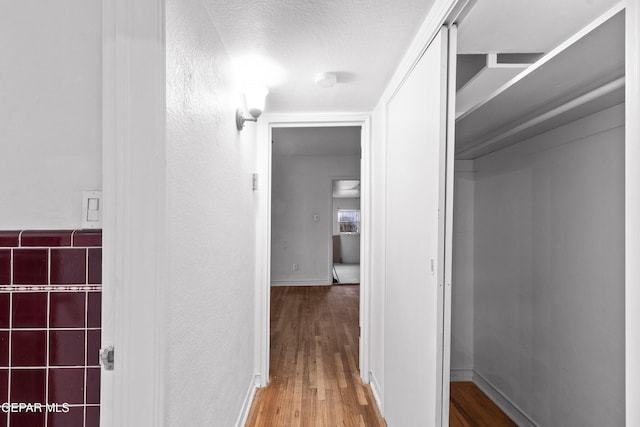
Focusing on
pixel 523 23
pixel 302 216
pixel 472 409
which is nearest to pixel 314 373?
pixel 472 409

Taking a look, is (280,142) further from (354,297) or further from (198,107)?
(198,107)

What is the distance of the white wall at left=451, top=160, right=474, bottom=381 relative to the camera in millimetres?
1333

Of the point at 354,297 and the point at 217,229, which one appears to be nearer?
the point at 217,229

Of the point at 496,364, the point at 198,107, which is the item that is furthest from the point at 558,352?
the point at 198,107

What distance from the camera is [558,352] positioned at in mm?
1364

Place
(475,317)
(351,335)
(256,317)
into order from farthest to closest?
1. (351,335)
2. (256,317)
3. (475,317)

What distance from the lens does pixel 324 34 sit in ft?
4.67

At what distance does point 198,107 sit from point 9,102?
0.57m

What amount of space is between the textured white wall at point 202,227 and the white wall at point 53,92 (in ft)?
0.82

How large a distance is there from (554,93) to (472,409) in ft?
4.69

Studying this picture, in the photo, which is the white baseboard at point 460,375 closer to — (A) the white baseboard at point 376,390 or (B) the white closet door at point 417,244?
(B) the white closet door at point 417,244

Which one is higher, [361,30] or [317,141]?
[317,141]

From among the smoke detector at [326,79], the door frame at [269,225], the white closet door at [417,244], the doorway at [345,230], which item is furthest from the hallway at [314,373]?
the doorway at [345,230]

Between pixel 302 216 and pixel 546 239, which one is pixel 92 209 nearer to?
pixel 546 239
